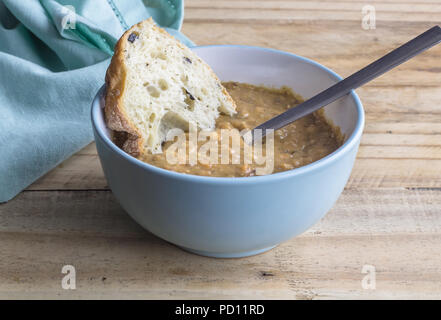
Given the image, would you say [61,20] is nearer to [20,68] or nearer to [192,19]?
[20,68]

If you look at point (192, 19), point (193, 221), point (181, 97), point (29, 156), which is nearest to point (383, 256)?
point (193, 221)

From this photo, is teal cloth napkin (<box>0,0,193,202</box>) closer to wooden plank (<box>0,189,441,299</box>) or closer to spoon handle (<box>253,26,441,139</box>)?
wooden plank (<box>0,189,441,299</box>)

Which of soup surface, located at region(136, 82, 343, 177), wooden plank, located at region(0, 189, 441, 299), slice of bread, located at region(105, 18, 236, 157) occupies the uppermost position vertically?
slice of bread, located at region(105, 18, 236, 157)

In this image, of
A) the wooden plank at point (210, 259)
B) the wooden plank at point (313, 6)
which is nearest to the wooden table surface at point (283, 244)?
the wooden plank at point (210, 259)

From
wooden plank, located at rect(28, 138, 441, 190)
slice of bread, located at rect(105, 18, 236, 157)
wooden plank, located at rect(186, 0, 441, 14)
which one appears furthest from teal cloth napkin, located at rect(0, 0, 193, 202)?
wooden plank, located at rect(186, 0, 441, 14)

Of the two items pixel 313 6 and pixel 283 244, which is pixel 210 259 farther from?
pixel 313 6

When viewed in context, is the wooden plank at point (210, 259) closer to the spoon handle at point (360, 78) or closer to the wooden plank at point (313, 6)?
the spoon handle at point (360, 78)

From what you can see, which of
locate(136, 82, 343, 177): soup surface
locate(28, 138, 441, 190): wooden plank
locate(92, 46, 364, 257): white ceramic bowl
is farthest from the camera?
locate(28, 138, 441, 190): wooden plank

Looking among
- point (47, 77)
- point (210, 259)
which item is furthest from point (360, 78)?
point (47, 77)
